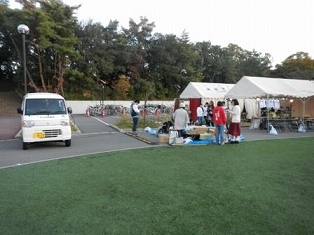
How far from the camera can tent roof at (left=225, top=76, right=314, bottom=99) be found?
16484 mm

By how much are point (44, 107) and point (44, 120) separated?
0.78m

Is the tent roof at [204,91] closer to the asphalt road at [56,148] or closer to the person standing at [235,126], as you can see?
the person standing at [235,126]

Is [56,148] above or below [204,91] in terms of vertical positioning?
below

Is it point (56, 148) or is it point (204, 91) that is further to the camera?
point (204, 91)

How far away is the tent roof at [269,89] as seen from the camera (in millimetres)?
16484

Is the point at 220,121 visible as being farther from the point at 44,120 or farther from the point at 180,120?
the point at 44,120

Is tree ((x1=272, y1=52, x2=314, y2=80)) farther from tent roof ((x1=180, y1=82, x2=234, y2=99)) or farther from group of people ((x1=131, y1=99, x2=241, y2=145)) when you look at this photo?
group of people ((x1=131, y1=99, x2=241, y2=145))

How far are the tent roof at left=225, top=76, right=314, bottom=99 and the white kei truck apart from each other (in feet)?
35.0

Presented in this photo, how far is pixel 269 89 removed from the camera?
16.7m

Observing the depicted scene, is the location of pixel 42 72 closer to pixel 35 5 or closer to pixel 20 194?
pixel 35 5

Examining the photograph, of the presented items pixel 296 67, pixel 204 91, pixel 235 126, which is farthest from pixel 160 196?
pixel 296 67

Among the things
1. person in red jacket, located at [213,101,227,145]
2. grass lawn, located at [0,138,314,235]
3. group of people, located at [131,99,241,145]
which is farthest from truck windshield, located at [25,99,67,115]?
person in red jacket, located at [213,101,227,145]

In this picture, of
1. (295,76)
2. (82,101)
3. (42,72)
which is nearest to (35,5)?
(42,72)

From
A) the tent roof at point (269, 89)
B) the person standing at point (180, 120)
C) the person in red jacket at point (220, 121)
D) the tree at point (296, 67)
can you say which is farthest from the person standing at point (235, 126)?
the tree at point (296, 67)
